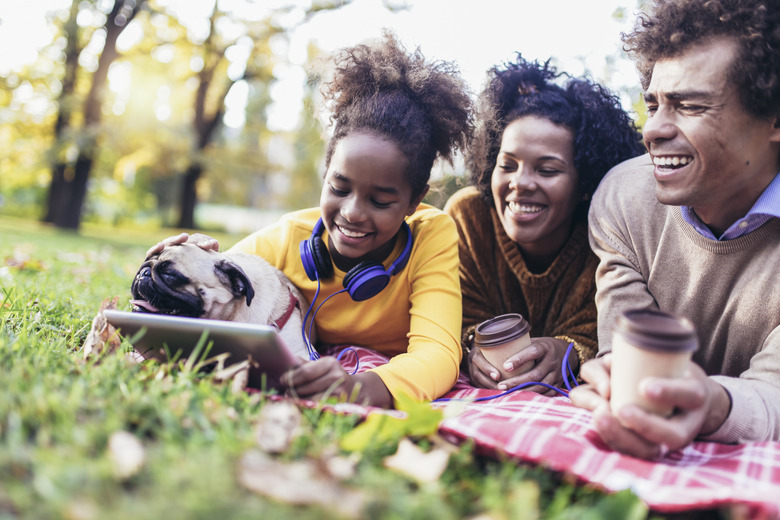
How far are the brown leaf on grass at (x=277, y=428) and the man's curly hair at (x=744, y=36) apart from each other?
2.19 metres

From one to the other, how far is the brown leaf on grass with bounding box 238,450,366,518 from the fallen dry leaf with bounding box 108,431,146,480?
0.73 feet

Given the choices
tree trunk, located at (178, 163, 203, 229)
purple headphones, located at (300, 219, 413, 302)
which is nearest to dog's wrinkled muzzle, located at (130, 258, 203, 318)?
purple headphones, located at (300, 219, 413, 302)

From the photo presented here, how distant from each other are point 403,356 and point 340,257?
759mm

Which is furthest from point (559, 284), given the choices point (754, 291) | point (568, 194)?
point (754, 291)

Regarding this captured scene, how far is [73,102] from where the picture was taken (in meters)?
14.9

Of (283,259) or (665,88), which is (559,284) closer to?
(665,88)

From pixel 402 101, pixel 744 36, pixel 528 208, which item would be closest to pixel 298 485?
pixel 402 101

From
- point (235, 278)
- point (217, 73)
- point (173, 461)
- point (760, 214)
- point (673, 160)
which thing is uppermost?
point (217, 73)

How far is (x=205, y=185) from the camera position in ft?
82.2

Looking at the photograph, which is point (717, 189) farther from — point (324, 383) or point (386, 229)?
point (324, 383)

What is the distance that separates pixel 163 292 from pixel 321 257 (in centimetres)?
81

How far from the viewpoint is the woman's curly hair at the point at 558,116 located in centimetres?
329

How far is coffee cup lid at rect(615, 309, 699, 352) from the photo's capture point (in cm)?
161

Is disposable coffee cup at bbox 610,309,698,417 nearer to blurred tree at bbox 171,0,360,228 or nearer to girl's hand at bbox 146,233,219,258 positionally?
girl's hand at bbox 146,233,219,258
